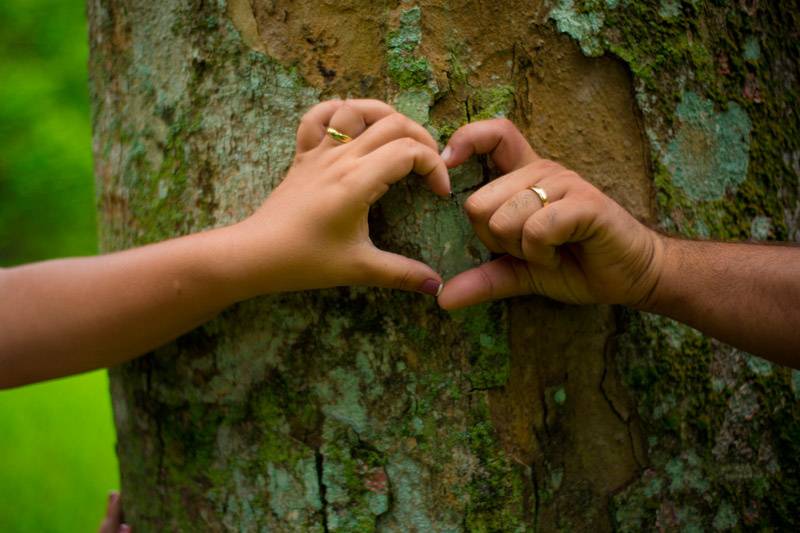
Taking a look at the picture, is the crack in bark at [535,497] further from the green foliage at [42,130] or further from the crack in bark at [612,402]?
the green foliage at [42,130]

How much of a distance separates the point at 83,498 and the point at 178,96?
3.01 meters

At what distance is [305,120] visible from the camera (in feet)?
3.27

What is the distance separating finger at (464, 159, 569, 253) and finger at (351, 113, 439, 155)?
0.34 ft

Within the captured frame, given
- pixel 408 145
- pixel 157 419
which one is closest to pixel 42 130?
pixel 157 419

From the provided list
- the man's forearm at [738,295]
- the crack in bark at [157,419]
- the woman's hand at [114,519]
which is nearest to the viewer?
the man's forearm at [738,295]

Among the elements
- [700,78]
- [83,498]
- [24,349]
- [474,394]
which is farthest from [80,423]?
[700,78]

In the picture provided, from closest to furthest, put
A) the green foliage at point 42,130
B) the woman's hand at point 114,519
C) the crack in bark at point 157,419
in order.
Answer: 1. the crack in bark at point 157,419
2. the woman's hand at point 114,519
3. the green foliage at point 42,130

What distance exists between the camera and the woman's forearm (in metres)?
0.97

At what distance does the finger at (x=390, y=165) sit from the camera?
934 mm

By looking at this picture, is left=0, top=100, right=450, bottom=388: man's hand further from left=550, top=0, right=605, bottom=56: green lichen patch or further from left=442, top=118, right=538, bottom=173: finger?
left=550, top=0, right=605, bottom=56: green lichen patch

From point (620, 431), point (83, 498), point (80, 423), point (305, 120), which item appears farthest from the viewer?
point (80, 423)

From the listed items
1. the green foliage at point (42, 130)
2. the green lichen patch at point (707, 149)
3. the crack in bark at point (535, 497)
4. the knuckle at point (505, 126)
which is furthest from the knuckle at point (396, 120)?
the green foliage at point (42, 130)

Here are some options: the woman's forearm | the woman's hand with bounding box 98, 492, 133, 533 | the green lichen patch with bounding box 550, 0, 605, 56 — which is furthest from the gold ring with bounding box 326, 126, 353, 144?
the woman's hand with bounding box 98, 492, 133, 533

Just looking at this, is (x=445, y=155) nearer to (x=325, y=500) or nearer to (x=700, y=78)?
(x=700, y=78)
